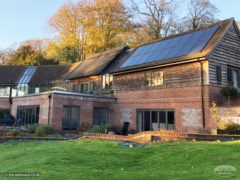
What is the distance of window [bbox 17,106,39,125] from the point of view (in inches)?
918

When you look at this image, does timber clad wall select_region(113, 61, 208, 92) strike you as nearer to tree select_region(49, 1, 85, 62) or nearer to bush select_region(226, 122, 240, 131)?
bush select_region(226, 122, 240, 131)

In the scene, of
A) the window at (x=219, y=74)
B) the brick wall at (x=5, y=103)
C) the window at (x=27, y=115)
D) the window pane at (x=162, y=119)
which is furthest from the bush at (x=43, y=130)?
the brick wall at (x=5, y=103)

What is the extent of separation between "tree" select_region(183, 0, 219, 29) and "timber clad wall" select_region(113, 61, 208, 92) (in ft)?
75.0

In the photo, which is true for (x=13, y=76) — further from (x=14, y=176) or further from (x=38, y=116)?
(x=14, y=176)

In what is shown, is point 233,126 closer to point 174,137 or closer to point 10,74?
point 174,137

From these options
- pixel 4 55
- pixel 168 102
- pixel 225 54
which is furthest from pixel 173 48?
pixel 4 55

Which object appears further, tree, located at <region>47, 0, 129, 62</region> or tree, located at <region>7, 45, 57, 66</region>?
tree, located at <region>7, 45, 57, 66</region>

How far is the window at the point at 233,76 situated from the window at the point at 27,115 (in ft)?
54.5

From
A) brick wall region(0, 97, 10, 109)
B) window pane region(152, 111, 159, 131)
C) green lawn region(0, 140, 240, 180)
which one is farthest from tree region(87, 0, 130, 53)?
green lawn region(0, 140, 240, 180)

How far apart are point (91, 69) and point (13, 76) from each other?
16248 millimetres

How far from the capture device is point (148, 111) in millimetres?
20688

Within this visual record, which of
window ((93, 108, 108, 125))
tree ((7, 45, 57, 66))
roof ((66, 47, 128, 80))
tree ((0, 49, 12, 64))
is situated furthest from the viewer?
tree ((0, 49, 12, 64))

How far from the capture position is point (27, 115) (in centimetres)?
2502

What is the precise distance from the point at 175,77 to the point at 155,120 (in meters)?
3.73
